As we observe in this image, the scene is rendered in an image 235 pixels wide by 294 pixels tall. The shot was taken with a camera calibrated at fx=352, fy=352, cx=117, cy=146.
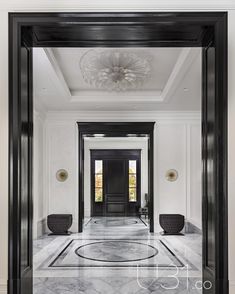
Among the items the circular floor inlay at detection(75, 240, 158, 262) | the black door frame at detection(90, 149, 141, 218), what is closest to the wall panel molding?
the circular floor inlay at detection(75, 240, 158, 262)

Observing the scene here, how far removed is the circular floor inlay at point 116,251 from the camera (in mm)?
6121

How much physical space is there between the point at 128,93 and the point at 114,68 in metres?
2.53

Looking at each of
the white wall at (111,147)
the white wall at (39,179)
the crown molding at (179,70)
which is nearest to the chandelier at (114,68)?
the crown molding at (179,70)

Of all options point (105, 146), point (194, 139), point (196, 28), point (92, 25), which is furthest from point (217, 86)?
point (105, 146)

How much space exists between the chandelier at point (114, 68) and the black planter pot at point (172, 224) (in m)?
4.20

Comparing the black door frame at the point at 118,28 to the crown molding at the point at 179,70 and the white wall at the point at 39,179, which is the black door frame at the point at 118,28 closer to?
the crown molding at the point at 179,70

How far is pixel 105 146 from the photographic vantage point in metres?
13.6

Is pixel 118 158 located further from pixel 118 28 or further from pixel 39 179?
pixel 118 28

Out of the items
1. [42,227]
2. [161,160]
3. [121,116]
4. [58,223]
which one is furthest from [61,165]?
[161,160]

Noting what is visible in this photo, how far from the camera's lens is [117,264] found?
18.6ft

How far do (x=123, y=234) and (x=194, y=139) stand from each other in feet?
9.83

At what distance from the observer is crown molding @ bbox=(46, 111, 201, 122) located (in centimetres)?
884

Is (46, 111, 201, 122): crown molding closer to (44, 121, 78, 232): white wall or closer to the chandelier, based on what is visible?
(44, 121, 78, 232): white wall

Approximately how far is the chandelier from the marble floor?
278 cm
